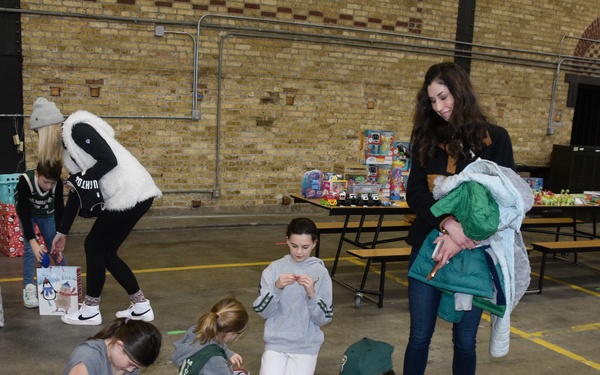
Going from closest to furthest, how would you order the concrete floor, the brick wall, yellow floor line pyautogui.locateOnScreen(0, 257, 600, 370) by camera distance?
1. the concrete floor
2. yellow floor line pyautogui.locateOnScreen(0, 257, 600, 370)
3. the brick wall

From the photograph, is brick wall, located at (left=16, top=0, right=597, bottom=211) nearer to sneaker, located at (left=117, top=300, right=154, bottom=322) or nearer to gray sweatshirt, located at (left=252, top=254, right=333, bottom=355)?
sneaker, located at (left=117, top=300, right=154, bottom=322)

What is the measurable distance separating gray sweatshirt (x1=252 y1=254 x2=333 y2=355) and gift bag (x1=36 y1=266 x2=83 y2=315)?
2.20 metres

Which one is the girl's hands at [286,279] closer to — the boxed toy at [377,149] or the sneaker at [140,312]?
the sneaker at [140,312]

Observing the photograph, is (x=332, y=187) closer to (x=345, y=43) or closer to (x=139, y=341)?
(x=139, y=341)

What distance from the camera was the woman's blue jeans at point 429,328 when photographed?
9.83 feet

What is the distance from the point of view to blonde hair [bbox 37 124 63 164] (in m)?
4.59

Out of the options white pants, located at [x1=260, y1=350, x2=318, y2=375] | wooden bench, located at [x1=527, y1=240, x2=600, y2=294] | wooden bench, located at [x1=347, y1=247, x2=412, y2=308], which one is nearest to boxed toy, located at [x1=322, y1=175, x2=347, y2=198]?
wooden bench, located at [x1=347, y1=247, x2=412, y2=308]

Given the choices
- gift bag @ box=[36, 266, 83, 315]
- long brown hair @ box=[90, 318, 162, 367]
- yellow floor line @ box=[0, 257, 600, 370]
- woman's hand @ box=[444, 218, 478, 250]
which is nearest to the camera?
long brown hair @ box=[90, 318, 162, 367]

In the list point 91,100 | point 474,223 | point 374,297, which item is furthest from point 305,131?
point 474,223

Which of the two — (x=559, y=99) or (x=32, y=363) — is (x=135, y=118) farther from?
(x=559, y=99)

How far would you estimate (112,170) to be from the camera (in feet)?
15.0

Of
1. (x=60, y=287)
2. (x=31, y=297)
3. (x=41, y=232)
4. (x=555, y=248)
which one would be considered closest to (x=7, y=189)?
(x=41, y=232)

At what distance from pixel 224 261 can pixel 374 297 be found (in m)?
1.97

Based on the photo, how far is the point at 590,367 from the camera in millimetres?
4582
